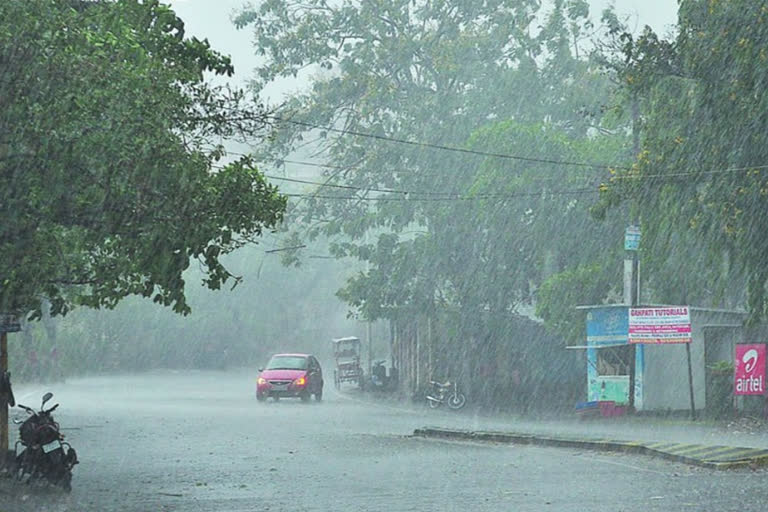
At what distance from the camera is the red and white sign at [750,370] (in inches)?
1171

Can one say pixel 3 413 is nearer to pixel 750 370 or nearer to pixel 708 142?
pixel 708 142

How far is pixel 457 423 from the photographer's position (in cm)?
3161

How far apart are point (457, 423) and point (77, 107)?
67.8 feet

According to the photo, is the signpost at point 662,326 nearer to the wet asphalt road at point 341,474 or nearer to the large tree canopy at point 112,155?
the wet asphalt road at point 341,474

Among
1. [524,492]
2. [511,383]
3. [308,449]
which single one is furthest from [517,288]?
[524,492]

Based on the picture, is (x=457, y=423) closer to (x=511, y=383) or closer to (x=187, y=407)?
(x=187, y=407)

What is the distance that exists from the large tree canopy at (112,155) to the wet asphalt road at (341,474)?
257 cm

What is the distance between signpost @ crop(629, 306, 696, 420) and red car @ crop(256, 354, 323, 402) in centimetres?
1417

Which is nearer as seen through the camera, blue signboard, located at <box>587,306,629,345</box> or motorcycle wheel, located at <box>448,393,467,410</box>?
blue signboard, located at <box>587,306,629,345</box>

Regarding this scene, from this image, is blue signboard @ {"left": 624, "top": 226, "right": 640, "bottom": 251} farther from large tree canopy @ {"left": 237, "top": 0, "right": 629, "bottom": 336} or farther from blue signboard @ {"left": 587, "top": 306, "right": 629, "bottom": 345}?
large tree canopy @ {"left": 237, "top": 0, "right": 629, "bottom": 336}

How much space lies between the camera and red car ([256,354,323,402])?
41.7 m

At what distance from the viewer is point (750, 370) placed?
1183 inches

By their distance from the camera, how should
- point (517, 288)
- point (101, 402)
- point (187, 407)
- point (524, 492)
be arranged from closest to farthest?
point (524, 492), point (187, 407), point (101, 402), point (517, 288)

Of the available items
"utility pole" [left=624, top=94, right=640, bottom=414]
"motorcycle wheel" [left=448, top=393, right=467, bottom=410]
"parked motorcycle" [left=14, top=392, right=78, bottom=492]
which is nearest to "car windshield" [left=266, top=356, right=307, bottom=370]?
"motorcycle wheel" [left=448, top=393, right=467, bottom=410]
